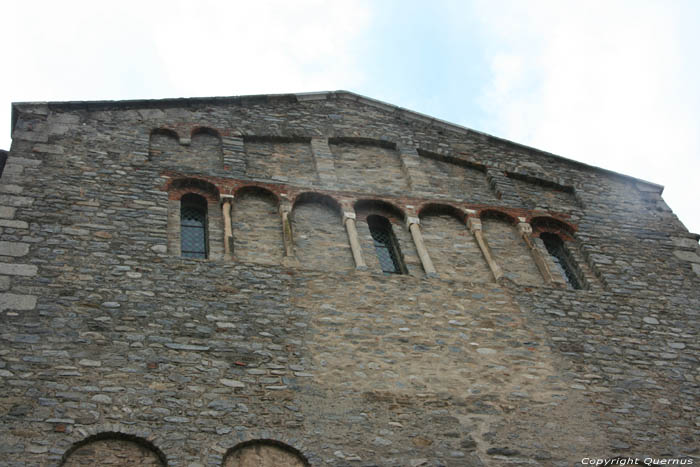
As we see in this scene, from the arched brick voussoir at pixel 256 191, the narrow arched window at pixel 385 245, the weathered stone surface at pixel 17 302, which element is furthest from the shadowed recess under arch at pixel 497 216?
the weathered stone surface at pixel 17 302

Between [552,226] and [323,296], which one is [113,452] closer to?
[323,296]

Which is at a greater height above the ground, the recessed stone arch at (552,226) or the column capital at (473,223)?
the recessed stone arch at (552,226)

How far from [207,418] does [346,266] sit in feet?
10.7

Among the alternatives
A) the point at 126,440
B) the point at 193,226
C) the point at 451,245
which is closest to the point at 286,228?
the point at 193,226

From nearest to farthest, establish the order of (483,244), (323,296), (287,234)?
1. (323,296)
2. (287,234)
3. (483,244)

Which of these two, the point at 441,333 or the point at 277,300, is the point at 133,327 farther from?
the point at 441,333

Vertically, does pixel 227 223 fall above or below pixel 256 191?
below

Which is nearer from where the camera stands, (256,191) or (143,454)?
(143,454)

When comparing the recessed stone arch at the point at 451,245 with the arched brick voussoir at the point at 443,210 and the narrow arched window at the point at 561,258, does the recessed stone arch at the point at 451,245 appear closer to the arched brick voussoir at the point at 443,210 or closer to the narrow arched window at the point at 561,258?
the arched brick voussoir at the point at 443,210

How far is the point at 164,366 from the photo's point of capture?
27.3 ft

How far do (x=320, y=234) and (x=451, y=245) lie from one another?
192 centimetres

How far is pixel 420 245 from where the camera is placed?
11117 millimetres

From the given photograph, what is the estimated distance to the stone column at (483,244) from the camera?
36.3 ft

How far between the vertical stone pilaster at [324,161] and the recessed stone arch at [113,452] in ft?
17.4
